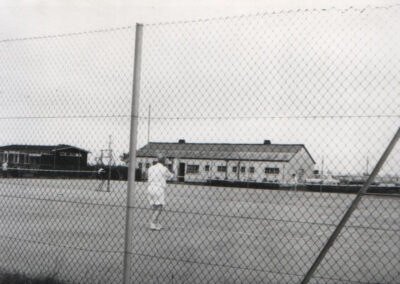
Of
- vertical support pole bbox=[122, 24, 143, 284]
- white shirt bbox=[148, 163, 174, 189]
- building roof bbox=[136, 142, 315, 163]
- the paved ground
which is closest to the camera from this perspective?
vertical support pole bbox=[122, 24, 143, 284]

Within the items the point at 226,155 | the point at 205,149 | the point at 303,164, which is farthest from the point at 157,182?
the point at 205,149

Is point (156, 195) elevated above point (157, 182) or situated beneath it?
situated beneath

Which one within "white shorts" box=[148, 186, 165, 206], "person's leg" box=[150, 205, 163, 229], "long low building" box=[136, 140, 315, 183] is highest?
"long low building" box=[136, 140, 315, 183]

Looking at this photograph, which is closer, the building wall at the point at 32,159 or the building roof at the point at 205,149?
the building roof at the point at 205,149

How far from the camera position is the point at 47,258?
6.04 metres

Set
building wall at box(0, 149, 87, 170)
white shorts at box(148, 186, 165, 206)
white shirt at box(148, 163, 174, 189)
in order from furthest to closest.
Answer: white shirt at box(148, 163, 174, 189) → white shorts at box(148, 186, 165, 206) → building wall at box(0, 149, 87, 170)

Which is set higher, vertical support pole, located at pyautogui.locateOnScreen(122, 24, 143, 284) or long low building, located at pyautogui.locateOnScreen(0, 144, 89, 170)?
vertical support pole, located at pyautogui.locateOnScreen(122, 24, 143, 284)

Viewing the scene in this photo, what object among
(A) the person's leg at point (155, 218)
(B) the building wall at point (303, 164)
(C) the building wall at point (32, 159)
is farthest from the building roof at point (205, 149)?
(A) the person's leg at point (155, 218)

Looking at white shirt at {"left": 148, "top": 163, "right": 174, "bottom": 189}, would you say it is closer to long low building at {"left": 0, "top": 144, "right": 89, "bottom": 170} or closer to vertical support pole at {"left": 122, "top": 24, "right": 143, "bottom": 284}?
long low building at {"left": 0, "top": 144, "right": 89, "bottom": 170}

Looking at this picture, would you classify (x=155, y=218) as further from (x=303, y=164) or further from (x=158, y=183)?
(x=303, y=164)

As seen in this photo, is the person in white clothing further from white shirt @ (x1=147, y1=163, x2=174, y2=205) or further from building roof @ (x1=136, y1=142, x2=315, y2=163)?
building roof @ (x1=136, y1=142, x2=315, y2=163)

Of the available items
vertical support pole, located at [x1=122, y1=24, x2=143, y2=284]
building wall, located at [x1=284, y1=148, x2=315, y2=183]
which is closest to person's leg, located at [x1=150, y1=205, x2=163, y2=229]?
building wall, located at [x1=284, y1=148, x2=315, y2=183]

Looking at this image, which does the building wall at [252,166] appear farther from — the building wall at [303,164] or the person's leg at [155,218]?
the person's leg at [155,218]

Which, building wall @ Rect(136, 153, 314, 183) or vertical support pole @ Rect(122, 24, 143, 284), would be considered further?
building wall @ Rect(136, 153, 314, 183)
